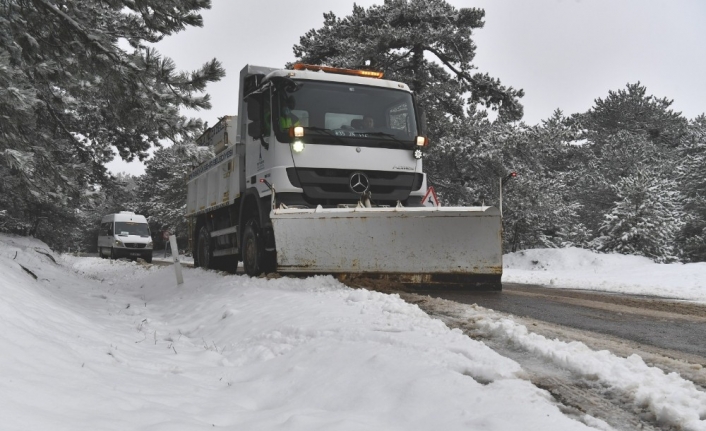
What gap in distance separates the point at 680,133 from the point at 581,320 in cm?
5122

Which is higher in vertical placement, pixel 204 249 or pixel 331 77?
pixel 331 77

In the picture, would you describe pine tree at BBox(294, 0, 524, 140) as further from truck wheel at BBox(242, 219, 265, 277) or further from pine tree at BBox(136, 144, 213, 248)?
pine tree at BBox(136, 144, 213, 248)

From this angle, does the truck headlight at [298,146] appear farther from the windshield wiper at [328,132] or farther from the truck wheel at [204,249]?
the truck wheel at [204,249]

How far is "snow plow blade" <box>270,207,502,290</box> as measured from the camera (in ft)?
23.3

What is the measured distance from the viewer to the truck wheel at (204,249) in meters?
12.2

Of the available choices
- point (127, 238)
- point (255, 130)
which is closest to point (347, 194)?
point (255, 130)

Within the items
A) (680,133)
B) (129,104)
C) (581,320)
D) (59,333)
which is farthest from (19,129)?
(680,133)

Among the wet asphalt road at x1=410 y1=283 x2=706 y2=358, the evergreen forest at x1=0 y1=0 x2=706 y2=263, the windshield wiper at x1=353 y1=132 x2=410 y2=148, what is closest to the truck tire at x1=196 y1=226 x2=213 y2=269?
the evergreen forest at x1=0 y1=0 x2=706 y2=263

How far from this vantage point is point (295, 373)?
369 cm

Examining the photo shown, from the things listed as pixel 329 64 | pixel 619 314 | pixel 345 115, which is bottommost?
pixel 619 314

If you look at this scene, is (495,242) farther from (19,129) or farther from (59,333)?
(19,129)

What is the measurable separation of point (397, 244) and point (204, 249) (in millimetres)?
6710

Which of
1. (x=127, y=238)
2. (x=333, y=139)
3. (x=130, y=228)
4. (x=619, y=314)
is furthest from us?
(x=130, y=228)

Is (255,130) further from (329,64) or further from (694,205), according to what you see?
(694,205)
